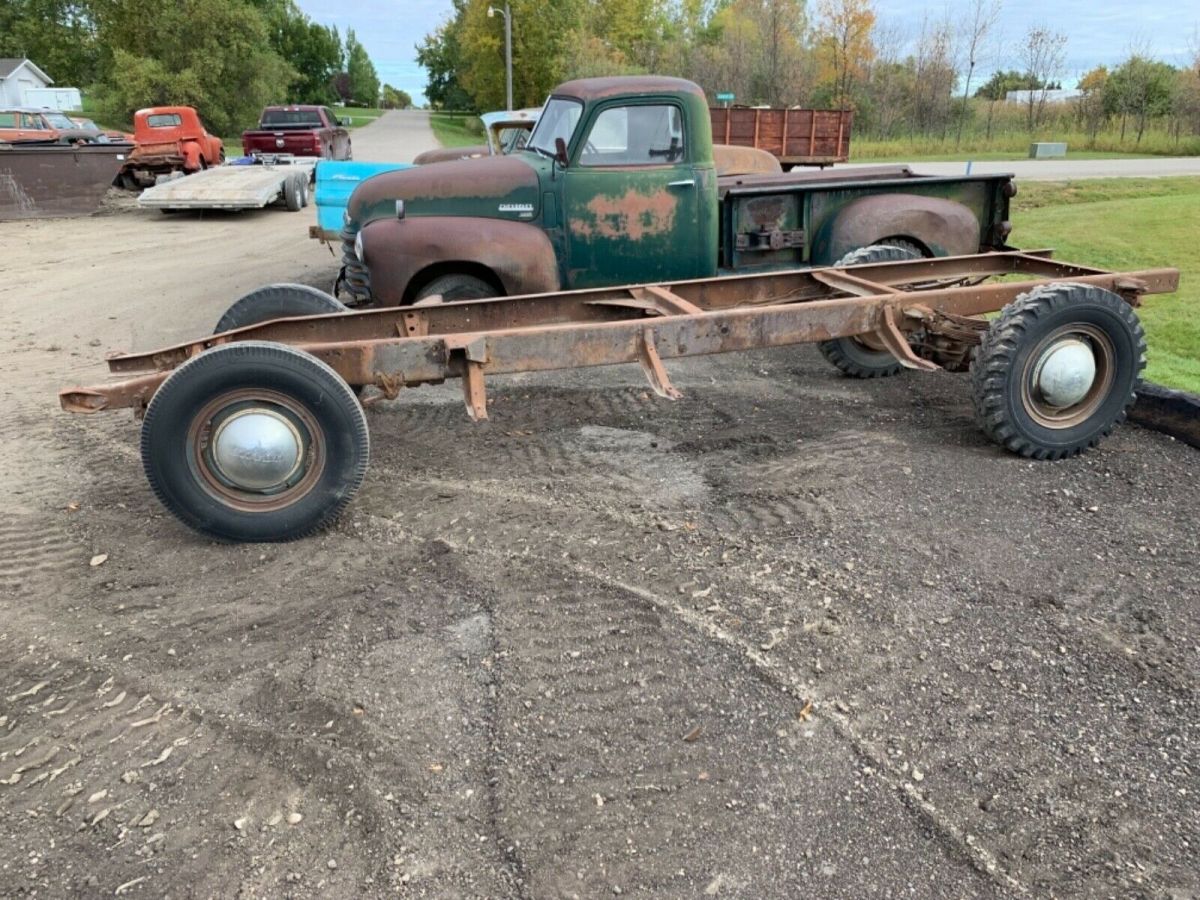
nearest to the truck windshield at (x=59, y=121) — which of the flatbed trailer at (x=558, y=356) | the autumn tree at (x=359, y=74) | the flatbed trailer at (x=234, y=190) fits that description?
the flatbed trailer at (x=234, y=190)

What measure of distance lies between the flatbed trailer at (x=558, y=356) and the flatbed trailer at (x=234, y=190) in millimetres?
11587

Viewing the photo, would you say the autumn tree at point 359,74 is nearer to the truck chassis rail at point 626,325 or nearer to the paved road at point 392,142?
the paved road at point 392,142

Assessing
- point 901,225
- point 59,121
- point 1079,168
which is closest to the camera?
point 901,225

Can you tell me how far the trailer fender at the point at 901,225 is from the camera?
712 cm

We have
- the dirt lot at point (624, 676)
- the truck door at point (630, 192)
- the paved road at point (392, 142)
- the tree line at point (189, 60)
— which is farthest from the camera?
the tree line at point (189, 60)

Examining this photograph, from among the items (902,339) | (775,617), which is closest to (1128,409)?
(902,339)

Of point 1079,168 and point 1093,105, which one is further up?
point 1093,105

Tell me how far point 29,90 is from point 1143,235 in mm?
50272

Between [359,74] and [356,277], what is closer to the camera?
[356,277]

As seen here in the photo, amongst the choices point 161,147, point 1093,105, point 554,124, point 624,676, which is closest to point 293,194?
point 161,147

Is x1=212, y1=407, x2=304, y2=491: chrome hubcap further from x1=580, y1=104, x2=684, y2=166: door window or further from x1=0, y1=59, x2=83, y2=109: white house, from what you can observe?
x1=0, y1=59, x2=83, y2=109: white house

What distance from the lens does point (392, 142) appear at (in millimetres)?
40969

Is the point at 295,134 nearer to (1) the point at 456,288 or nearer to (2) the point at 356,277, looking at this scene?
(2) the point at 356,277

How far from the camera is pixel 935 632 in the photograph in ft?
11.2
